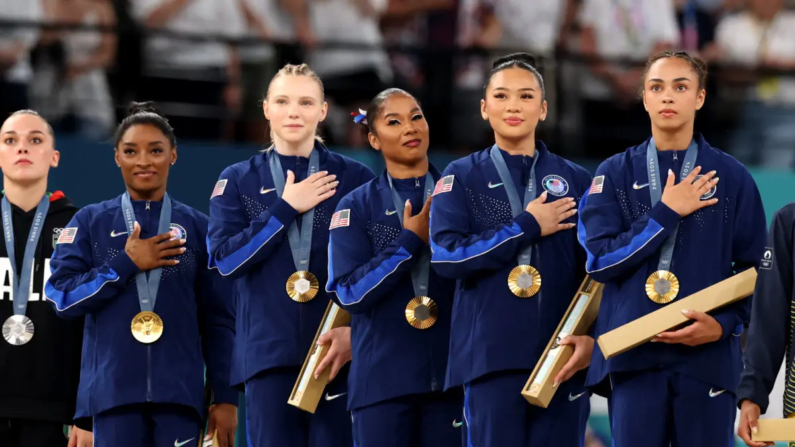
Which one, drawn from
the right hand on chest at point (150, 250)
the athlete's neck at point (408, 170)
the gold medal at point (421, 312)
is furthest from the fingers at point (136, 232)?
the gold medal at point (421, 312)

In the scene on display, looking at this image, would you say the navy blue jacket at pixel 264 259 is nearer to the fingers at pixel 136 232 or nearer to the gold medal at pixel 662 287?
the fingers at pixel 136 232

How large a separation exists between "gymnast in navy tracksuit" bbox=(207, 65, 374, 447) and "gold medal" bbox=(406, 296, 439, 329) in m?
0.37

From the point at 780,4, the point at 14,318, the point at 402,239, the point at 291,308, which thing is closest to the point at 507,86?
the point at 402,239

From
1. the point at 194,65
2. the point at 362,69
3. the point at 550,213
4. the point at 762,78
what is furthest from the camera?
the point at 762,78

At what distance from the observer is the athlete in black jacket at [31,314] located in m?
6.31

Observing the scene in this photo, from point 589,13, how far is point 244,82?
90.3 inches

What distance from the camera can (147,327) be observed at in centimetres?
593

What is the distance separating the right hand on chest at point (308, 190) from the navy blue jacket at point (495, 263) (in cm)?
65

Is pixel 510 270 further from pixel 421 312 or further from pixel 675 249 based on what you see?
pixel 675 249

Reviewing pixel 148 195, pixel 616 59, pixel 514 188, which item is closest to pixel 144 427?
pixel 148 195

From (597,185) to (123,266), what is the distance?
6.70 feet

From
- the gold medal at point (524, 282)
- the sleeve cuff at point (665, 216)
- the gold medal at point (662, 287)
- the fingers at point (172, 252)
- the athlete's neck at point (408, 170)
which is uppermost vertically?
the athlete's neck at point (408, 170)

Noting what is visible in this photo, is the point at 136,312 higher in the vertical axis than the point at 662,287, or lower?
higher

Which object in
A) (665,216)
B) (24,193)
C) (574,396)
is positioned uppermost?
(24,193)
